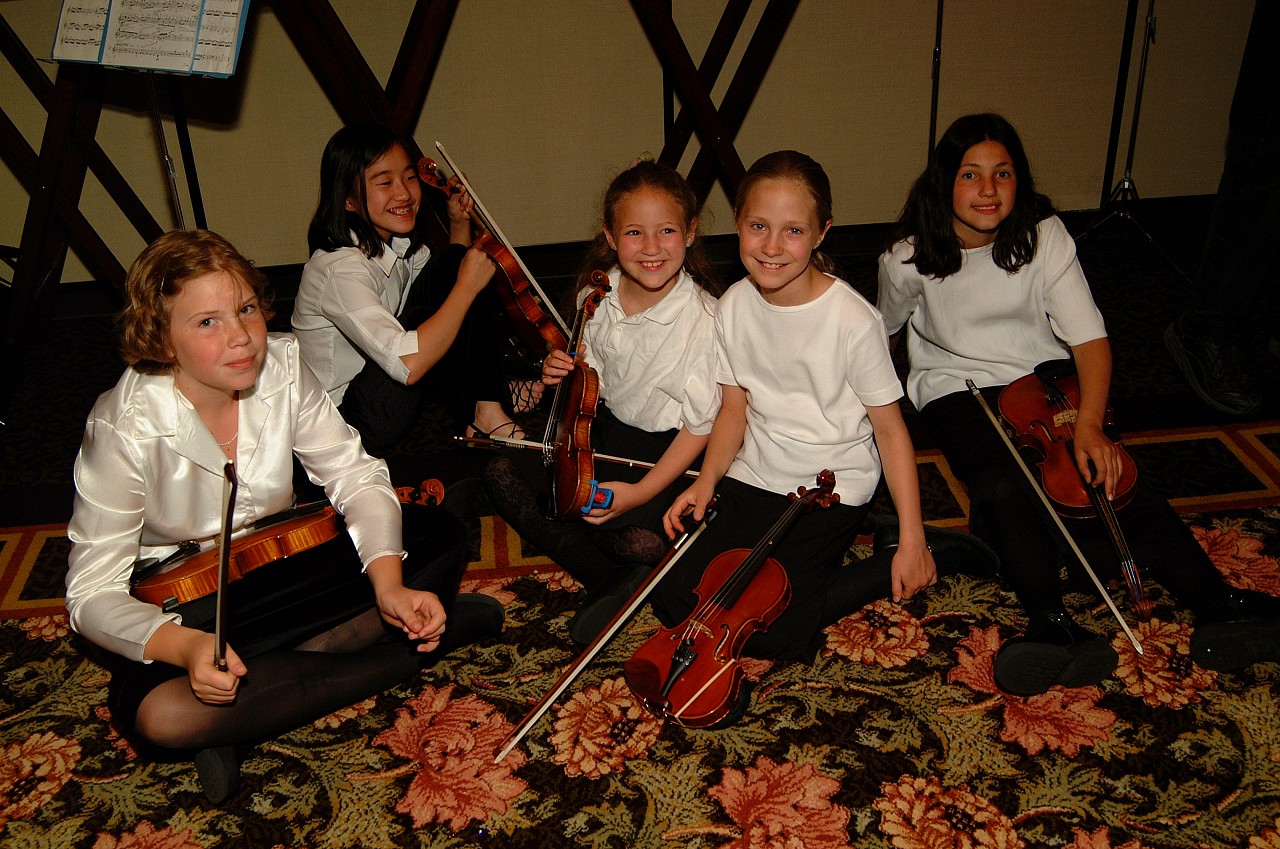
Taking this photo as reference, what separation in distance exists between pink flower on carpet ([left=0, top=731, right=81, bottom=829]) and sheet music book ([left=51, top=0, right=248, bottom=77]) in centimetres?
148

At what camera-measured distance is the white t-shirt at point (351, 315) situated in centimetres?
213

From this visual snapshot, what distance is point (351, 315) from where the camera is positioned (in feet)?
6.99

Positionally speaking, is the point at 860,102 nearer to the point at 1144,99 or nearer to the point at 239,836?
the point at 1144,99

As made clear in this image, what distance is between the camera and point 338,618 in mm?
1730

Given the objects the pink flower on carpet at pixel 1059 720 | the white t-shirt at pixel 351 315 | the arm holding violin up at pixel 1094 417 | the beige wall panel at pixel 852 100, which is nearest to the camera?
the pink flower on carpet at pixel 1059 720

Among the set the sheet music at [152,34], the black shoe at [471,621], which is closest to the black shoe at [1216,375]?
the black shoe at [471,621]

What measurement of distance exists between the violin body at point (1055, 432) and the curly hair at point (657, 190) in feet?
1.95

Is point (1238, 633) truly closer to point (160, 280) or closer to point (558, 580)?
point (558, 580)

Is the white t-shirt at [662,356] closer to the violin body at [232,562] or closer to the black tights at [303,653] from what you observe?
the black tights at [303,653]

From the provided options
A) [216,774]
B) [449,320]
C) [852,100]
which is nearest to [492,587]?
[449,320]

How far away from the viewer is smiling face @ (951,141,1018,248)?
1.93m

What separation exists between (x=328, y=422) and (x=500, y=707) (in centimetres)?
56

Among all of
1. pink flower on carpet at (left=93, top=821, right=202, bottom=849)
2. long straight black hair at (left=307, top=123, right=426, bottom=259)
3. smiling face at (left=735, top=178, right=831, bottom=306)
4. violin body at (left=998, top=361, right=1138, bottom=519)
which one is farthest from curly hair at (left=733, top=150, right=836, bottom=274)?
pink flower on carpet at (left=93, top=821, right=202, bottom=849)

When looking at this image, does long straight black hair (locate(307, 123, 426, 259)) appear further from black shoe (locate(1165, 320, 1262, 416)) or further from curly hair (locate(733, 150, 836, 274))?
black shoe (locate(1165, 320, 1262, 416))
